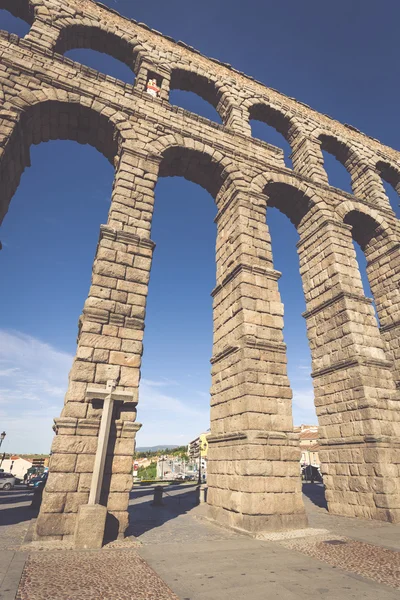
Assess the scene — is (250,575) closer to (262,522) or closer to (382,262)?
(262,522)

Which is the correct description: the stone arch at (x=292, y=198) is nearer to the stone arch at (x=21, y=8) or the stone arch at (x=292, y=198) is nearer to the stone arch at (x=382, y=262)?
the stone arch at (x=382, y=262)

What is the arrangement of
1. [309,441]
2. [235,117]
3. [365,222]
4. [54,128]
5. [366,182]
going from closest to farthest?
[54,128] < [235,117] < [365,222] < [366,182] < [309,441]

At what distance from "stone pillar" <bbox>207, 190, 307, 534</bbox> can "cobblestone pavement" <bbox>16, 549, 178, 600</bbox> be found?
264cm

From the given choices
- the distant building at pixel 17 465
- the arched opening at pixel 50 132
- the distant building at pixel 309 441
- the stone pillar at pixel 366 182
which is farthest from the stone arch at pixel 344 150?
the distant building at pixel 17 465

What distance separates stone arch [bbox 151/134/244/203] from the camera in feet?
32.3

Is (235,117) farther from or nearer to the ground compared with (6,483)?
farther from the ground

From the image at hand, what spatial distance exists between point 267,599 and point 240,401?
399 cm

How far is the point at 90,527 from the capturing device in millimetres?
4773

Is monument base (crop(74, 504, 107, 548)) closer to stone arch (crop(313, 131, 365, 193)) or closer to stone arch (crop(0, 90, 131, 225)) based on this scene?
stone arch (crop(0, 90, 131, 225))

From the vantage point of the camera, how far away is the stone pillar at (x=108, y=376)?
5.25 metres

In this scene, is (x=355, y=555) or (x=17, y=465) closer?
(x=355, y=555)

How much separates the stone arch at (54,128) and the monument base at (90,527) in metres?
6.95

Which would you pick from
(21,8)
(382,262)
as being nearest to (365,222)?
(382,262)

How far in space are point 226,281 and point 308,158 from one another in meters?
7.73
